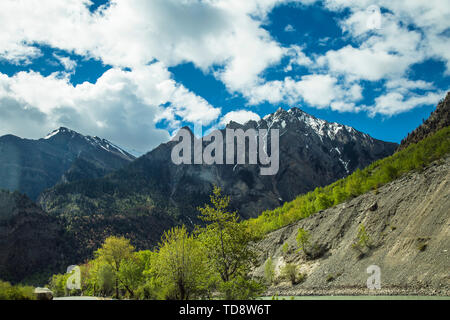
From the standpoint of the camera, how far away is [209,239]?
28484mm

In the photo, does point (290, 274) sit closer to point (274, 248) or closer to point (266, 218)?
point (274, 248)

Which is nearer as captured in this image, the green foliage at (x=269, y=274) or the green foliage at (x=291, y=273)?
the green foliage at (x=291, y=273)

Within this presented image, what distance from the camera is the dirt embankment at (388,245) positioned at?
158 ft

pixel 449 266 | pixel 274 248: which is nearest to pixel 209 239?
pixel 449 266

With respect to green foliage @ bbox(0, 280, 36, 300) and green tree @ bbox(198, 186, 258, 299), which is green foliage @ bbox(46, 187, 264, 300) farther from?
green foliage @ bbox(0, 280, 36, 300)

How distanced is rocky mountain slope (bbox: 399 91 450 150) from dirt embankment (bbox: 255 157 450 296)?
88.0m

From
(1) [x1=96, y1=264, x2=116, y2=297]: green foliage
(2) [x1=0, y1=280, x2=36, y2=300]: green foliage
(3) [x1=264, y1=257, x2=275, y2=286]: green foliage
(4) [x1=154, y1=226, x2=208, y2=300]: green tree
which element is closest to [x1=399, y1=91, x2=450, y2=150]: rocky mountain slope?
(3) [x1=264, y1=257, x2=275, y2=286]: green foliage

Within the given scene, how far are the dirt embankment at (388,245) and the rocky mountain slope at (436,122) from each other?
8795 cm

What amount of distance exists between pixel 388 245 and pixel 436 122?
117840mm

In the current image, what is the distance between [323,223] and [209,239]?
65275 millimetres

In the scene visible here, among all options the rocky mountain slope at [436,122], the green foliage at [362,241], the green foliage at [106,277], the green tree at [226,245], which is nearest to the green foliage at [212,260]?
the green tree at [226,245]

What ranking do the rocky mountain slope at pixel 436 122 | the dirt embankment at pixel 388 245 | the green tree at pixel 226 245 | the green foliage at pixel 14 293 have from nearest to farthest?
the green foliage at pixel 14 293, the green tree at pixel 226 245, the dirt embankment at pixel 388 245, the rocky mountain slope at pixel 436 122

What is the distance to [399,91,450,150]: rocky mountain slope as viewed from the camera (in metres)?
145

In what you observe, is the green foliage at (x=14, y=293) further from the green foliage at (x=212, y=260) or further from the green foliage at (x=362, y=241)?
the green foliage at (x=362, y=241)
